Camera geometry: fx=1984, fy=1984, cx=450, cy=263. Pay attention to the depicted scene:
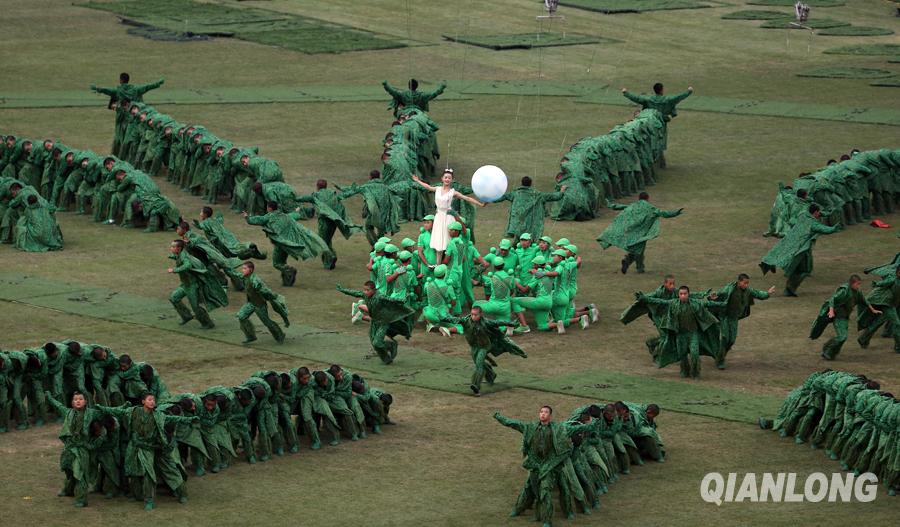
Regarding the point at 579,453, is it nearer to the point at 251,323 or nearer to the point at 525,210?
the point at 251,323

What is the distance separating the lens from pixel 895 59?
58.9 metres

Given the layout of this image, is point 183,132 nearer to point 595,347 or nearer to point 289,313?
point 289,313

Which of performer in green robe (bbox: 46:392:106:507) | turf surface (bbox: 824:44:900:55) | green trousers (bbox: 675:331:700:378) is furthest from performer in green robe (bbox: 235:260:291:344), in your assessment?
turf surface (bbox: 824:44:900:55)

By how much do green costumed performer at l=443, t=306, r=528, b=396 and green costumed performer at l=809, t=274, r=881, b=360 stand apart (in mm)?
4590

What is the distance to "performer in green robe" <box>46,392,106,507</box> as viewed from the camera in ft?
73.5

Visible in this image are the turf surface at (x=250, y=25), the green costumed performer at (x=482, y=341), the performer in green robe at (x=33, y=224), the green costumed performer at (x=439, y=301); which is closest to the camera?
the green costumed performer at (x=482, y=341)

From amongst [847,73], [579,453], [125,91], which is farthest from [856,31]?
[579,453]

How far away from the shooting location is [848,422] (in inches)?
941

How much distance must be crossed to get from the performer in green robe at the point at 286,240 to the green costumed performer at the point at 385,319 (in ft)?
15.4

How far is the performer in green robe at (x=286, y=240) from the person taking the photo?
108 feet

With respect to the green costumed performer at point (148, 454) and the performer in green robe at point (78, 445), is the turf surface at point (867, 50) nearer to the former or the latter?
the green costumed performer at point (148, 454)

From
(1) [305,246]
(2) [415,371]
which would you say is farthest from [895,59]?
(2) [415,371]

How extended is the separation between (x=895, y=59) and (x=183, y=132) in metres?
26.3

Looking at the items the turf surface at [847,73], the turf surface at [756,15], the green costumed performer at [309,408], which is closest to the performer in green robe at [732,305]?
the green costumed performer at [309,408]
